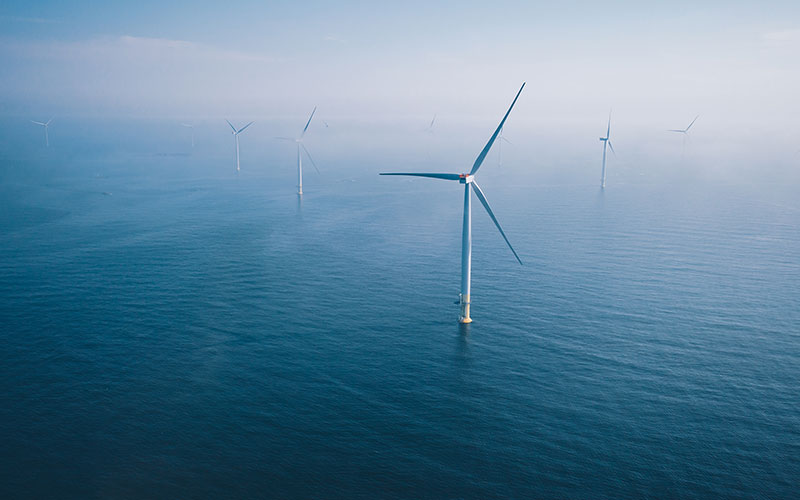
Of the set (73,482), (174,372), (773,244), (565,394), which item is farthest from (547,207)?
(73,482)

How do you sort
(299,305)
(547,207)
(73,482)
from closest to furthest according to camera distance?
1. (73,482)
2. (299,305)
3. (547,207)

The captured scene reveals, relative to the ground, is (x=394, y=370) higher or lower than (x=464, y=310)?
lower

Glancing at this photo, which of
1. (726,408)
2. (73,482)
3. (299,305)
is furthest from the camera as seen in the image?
(299,305)

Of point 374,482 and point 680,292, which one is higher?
point 680,292

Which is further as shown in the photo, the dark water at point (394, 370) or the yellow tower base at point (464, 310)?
the yellow tower base at point (464, 310)

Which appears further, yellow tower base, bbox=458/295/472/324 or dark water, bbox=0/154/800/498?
yellow tower base, bbox=458/295/472/324

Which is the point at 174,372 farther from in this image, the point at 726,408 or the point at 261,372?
the point at 726,408

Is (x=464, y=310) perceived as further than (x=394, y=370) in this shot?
Yes

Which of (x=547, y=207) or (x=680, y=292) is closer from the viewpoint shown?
(x=680, y=292)
